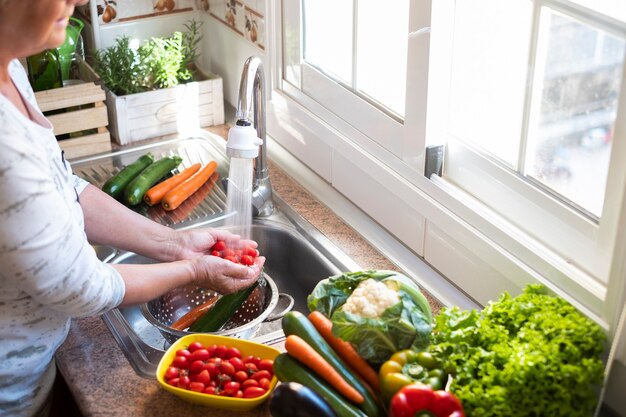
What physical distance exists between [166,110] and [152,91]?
0.23 ft

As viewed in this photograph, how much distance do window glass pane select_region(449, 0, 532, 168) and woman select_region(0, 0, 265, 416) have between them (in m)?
0.49

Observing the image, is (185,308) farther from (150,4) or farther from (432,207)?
(150,4)

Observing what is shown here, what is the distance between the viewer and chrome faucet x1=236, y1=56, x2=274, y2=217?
1720 mm

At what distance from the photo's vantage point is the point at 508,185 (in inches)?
58.7

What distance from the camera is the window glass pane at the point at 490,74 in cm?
141

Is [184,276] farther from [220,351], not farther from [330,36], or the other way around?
[330,36]

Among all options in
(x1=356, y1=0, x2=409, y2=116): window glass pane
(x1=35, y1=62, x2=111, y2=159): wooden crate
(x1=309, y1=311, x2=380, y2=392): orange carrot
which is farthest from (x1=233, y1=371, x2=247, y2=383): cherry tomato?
(x1=35, y1=62, x2=111, y2=159): wooden crate

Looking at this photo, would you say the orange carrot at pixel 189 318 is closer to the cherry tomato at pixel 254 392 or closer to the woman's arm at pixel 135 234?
the woman's arm at pixel 135 234

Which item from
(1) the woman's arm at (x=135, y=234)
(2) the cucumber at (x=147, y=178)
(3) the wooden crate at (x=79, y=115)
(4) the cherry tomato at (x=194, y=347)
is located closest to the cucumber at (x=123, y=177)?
(2) the cucumber at (x=147, y=178)

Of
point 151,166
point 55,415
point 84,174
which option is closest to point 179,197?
point 151,166

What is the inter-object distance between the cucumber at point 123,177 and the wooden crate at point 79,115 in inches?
6.2

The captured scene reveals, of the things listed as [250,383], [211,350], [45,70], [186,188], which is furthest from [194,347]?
[45,70]

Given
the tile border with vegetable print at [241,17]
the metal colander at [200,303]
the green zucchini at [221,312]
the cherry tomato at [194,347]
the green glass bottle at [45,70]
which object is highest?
the tile border with vegetable print at [241,17]

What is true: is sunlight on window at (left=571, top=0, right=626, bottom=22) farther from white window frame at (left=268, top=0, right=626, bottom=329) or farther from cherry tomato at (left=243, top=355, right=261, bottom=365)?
cherry tomato at (left=243, top=355, right=261, bottom=365)
